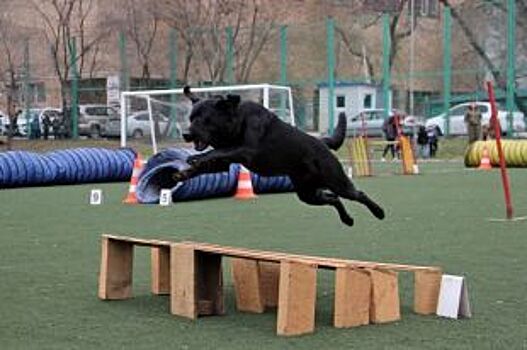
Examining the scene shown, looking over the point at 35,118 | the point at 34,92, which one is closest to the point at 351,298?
the point at 35,118

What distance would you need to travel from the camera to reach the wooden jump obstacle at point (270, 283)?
6.66 m

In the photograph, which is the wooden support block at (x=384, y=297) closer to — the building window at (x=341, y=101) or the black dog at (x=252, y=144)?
the black dog at (x=252, y=144)

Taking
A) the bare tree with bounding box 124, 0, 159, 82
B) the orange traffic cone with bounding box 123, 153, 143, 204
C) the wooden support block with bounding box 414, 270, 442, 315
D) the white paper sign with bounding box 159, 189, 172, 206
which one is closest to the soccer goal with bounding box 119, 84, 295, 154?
the orange traffic cone with bounding box 123, 153, 143, 204

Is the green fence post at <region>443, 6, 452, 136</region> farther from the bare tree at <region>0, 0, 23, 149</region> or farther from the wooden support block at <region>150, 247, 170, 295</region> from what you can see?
the wooden support block at <region>150, 247, 170, 295</region>

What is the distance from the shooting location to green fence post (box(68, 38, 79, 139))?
47.0 metres

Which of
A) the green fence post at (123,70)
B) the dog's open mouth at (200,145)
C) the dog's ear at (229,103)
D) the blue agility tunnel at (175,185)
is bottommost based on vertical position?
the blue agility tunnel at (175,185)

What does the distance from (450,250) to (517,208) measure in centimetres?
580

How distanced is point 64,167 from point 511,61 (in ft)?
69.3

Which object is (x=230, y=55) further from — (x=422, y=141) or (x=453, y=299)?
(x=453, y=299)

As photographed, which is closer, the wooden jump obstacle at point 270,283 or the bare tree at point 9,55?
the wooden jump obstacle at point 270,283

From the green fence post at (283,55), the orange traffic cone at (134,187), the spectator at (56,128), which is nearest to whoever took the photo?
the orange traffic cone at (134,187)

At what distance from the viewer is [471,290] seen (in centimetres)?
823

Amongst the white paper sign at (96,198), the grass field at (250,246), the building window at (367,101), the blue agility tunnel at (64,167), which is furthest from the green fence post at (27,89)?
the white paper sign at (96,198)

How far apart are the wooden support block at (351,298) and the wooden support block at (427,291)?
21.6 inches
